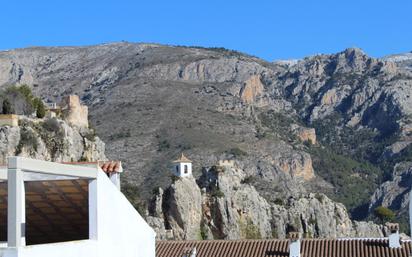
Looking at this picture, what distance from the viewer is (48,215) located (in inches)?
827

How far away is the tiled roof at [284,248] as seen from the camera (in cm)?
3203

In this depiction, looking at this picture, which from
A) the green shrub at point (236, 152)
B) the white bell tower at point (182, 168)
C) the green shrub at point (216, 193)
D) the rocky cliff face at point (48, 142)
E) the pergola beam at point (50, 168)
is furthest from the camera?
the green shrub at point (236, 152)

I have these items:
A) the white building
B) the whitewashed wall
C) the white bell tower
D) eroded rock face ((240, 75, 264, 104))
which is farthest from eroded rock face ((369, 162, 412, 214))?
the white building

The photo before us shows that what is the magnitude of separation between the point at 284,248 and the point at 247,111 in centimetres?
11313

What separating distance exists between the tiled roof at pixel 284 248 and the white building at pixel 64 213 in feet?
30.8

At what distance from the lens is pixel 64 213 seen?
21062 millimetres

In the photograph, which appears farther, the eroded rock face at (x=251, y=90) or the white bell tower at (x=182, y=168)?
the eroded rock face at (x=251, y=90)


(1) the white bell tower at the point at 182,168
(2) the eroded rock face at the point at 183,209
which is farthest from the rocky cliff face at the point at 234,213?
(1) the white bell tower at the point at 182,168

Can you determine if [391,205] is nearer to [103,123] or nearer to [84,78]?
[103,123]

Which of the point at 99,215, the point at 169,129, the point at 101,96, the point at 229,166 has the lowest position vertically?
the point at 99,215

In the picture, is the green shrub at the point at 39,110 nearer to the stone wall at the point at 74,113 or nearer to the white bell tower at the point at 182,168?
the stone wall at the point at 74,113

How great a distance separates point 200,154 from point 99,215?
313 ft

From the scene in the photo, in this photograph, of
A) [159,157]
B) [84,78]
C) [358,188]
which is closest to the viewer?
[159,157]

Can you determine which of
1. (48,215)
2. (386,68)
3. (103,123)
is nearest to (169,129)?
(103,123)
